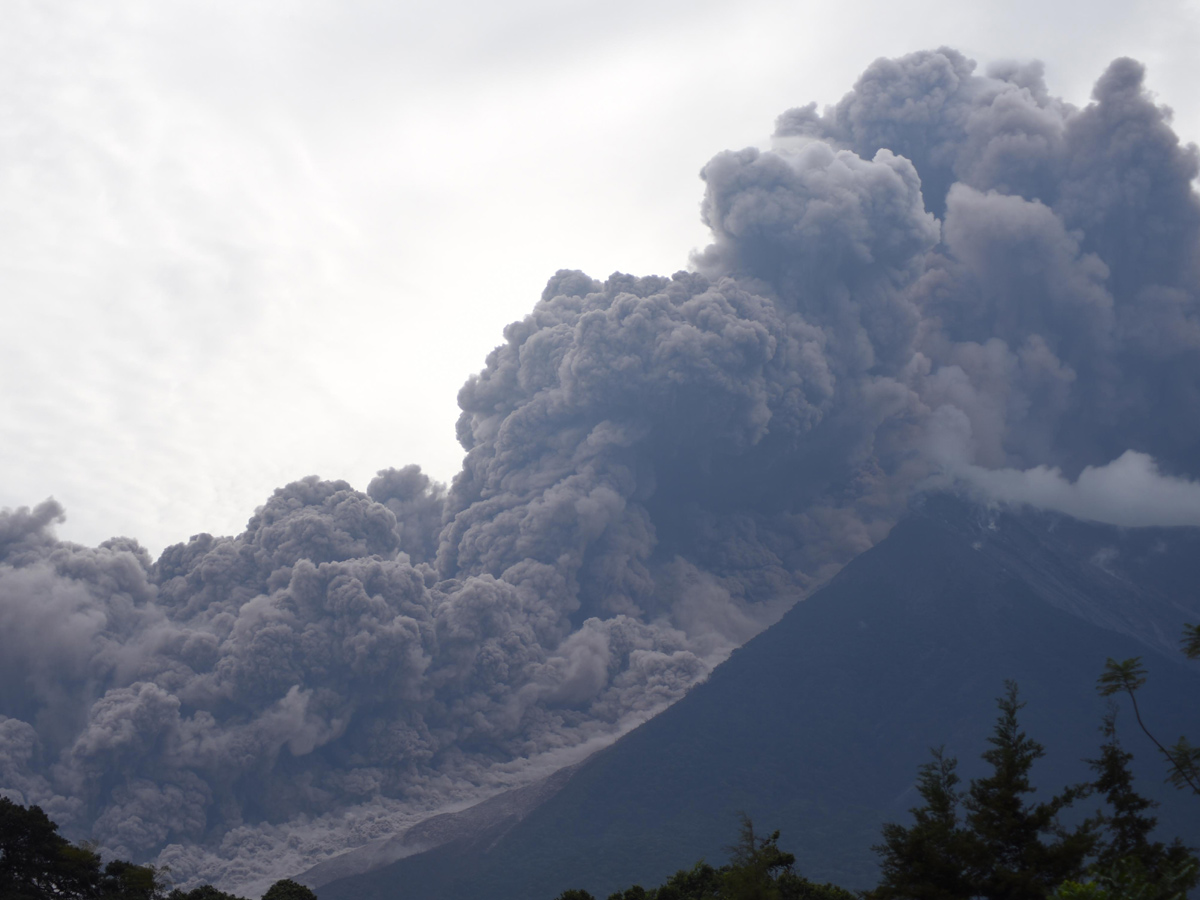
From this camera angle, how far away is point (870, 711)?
74125 mm

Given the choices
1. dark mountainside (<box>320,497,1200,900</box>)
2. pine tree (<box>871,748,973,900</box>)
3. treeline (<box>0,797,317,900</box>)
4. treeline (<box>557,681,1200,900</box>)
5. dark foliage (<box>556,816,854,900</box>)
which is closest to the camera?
treeline (<box>557,681,1200,900</box>)

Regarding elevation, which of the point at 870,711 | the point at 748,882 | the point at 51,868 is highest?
the point at 870,711

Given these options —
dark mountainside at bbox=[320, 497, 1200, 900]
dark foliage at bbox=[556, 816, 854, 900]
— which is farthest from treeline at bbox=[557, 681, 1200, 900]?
dark mountainside at bbox=[320, 497, 1200, 900]

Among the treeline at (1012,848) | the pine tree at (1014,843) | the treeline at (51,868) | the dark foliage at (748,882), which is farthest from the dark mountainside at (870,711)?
the pine tree at (1014,843)

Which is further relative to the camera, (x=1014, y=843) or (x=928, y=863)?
(x=1014, y=843)

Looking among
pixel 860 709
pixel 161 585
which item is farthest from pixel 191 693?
pixel 860 709

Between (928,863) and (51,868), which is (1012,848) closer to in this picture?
(928,863)

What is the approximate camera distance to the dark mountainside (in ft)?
192

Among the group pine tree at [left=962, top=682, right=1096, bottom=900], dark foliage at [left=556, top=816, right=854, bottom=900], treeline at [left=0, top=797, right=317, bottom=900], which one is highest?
treeline at [left=0, top=797, right=317, bottom=900]

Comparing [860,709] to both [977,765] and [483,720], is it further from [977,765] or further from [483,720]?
[483,720]

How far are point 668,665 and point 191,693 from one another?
31.1 metres

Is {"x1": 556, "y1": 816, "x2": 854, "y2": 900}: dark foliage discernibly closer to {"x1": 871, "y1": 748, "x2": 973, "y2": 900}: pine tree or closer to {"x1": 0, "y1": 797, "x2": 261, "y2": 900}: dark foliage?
{"x1": 871, "y1": 748, "x2": 973, "y2": 900}: pine tree

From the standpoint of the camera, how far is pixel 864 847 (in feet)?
189

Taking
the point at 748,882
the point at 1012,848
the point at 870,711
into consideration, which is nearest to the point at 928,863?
the point at 1012,848
